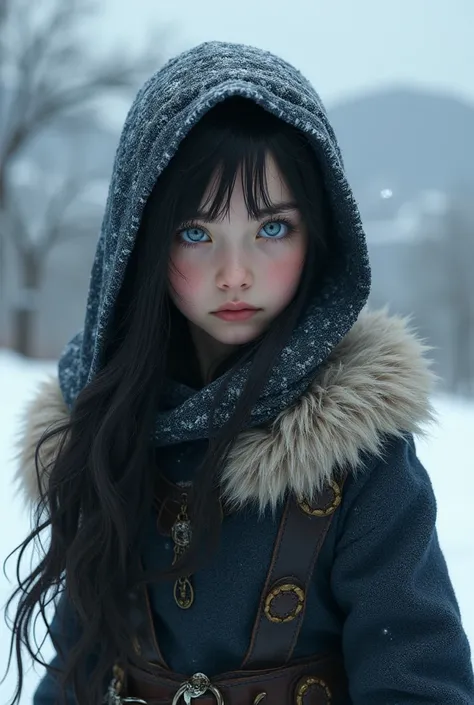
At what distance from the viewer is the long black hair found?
2.71 feet

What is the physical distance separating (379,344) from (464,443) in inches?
81.3

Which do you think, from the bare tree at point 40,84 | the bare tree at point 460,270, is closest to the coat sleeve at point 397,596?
the bare tree at point 40,84

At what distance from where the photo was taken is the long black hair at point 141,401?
2.71 feet

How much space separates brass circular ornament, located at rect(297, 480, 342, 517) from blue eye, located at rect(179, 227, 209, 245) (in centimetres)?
34

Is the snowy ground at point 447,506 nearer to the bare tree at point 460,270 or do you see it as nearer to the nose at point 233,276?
the nose at point 233,276

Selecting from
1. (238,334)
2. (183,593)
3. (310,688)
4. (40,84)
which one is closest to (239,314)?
(238,334)

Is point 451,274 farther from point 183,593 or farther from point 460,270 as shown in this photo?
point 183,593

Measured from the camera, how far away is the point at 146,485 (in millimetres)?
963

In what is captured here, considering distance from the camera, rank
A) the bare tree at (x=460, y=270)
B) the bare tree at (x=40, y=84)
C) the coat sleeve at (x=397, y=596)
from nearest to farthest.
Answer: the coat sleeve at (x=397, y=596) < the bare tree at (x=40, y=84) < the bare tree at (x=460, y=270)

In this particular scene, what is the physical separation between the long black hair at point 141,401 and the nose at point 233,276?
0.20ft

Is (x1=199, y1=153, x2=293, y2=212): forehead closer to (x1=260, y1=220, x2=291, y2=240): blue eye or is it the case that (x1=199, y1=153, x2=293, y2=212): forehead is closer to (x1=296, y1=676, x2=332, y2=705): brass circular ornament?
(x1=260, y1=220, x2=291, y2=240): blue eye

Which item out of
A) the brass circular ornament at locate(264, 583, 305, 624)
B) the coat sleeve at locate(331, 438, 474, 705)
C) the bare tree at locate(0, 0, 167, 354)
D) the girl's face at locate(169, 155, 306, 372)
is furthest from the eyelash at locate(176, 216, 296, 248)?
the bare tree at locate(0, 0, 167, 354)

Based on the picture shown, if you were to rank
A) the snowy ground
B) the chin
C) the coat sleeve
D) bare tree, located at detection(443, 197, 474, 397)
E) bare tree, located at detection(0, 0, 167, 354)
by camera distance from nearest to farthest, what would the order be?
the coat sleeve < the chin < the snowy ground < bare tree, located at detection(0, 0, 167, 354) < bare tree, located at detection(443, 197, 474, 397)

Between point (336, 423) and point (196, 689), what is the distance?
0.40 m
